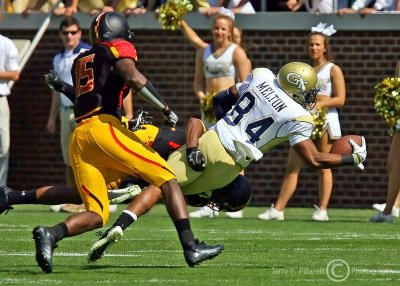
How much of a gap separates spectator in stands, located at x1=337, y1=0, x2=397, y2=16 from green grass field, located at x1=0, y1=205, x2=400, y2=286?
3.37 metres

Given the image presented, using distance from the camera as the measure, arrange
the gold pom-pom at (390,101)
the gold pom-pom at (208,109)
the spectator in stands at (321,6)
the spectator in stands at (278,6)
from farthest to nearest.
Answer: the spectator in stands at (278,6) < the spectator in stands at (321,6) < the gold pom-pom at (208,109) < the gold pom-pom at (390,101)

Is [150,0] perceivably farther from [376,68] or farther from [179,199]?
[179,199]

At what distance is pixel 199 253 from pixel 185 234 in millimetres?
159

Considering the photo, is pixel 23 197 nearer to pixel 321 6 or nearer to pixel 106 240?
pixel 106 240

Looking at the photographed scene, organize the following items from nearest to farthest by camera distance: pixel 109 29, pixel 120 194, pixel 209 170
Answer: pixel 109 29, pixel 209 170, pixel 120 194

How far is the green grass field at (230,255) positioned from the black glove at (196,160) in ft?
2.27

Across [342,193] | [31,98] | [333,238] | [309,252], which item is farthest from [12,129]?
[309,252]

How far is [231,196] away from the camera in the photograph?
10141 mm

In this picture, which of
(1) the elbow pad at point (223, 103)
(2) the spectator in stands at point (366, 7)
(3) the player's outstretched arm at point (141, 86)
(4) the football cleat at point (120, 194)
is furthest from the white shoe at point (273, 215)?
(3) the player's outstretched arm at point (141, 86)

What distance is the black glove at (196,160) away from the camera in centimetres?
975

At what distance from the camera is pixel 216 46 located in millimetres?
15406

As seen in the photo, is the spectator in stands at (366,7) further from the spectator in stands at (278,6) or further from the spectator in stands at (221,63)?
the spectator in stands at (221,63)

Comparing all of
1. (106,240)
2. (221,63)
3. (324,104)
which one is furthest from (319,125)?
(106,240)

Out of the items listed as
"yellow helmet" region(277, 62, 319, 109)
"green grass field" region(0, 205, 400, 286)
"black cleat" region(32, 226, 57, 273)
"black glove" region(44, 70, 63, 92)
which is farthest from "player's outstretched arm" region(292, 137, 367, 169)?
"black cleat" region(32, 226, 57, 273)
